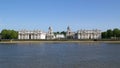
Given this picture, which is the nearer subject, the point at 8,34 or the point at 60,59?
the point at 60,59

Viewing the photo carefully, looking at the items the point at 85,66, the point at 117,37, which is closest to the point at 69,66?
the point at 85,66

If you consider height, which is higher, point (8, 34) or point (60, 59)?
point (8, 34)

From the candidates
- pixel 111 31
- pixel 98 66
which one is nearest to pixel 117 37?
pixel 111 31

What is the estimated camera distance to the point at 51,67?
116 ft

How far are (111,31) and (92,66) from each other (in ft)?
458

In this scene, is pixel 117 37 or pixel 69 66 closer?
pixel 69 66

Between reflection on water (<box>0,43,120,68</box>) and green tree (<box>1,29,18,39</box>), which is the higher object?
green tree (<box>1,29,18,39</box>)

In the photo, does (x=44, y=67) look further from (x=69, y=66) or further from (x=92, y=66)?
(x=92, y=66)

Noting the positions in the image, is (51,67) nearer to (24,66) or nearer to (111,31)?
(24,66)

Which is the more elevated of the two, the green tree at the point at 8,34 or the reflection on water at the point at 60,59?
the green tree at the point at 8,34

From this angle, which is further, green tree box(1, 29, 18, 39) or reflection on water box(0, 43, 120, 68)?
green tree box(1, 29, 18, 39)

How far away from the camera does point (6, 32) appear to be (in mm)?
167125

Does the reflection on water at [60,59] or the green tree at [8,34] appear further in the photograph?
the green tree at [8,34]

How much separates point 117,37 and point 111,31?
8005 mm
